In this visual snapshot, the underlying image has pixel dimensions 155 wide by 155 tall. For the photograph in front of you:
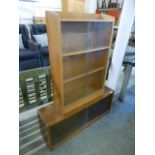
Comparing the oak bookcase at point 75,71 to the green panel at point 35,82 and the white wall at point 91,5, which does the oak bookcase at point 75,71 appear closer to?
the green panel at point 35,82

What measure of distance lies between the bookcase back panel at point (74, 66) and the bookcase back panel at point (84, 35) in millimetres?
106

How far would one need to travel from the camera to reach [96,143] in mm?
1652

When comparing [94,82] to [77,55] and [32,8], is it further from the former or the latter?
[32,8]

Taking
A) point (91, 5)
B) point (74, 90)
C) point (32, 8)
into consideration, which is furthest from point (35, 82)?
point (91, 5)

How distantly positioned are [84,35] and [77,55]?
216mm

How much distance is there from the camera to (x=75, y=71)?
5.17 feet

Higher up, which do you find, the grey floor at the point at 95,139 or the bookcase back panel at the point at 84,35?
the bookcase back panel at the point at 84,35

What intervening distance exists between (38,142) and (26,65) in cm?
175

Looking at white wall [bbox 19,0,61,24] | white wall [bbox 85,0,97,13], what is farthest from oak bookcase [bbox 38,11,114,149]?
white wall [bbox 85,0,97,13]

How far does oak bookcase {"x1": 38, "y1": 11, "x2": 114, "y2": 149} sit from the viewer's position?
132 centimetres

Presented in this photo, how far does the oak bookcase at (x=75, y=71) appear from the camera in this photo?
1.32m

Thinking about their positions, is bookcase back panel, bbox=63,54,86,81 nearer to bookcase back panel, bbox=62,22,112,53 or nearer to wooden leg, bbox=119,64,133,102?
bookcase back panel, bbox=62,22,112,53

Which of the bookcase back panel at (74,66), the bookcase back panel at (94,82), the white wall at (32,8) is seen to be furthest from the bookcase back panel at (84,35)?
the white wall at (32,8)
